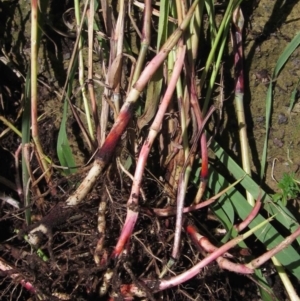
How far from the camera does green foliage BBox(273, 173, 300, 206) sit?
1.23 metres

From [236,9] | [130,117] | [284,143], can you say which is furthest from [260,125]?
[130,117]

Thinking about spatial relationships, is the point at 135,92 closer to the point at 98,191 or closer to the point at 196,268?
the point at 98,191

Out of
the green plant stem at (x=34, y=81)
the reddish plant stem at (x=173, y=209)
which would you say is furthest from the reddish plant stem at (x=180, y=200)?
the green plant stem at (x=34, y=81)

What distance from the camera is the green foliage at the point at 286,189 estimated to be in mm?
1234

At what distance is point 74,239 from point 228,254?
0.33 m

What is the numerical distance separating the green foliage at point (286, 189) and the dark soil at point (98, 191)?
93mm

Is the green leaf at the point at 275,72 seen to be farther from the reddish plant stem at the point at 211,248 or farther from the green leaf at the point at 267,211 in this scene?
the reddish plant stem at the point at 211,248

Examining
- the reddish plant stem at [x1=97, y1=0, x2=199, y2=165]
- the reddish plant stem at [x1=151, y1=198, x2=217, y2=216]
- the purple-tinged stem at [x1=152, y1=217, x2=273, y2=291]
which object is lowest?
the purple-tinged stem at [x1=152, y1=217, x2=273, y2=291]

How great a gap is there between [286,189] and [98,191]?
41 cm

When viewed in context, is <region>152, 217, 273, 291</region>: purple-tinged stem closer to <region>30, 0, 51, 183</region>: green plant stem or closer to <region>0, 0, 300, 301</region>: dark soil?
<region>0, 0, 300, 301</region>: dark soil

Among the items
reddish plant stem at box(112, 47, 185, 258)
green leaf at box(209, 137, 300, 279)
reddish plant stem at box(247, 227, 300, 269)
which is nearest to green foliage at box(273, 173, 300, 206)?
green leaf at box(209, 137, 300, 279)

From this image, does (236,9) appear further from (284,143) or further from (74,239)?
(74,239)

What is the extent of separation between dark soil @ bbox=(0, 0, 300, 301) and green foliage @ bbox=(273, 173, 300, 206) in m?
0.09

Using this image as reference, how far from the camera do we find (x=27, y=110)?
121cm
